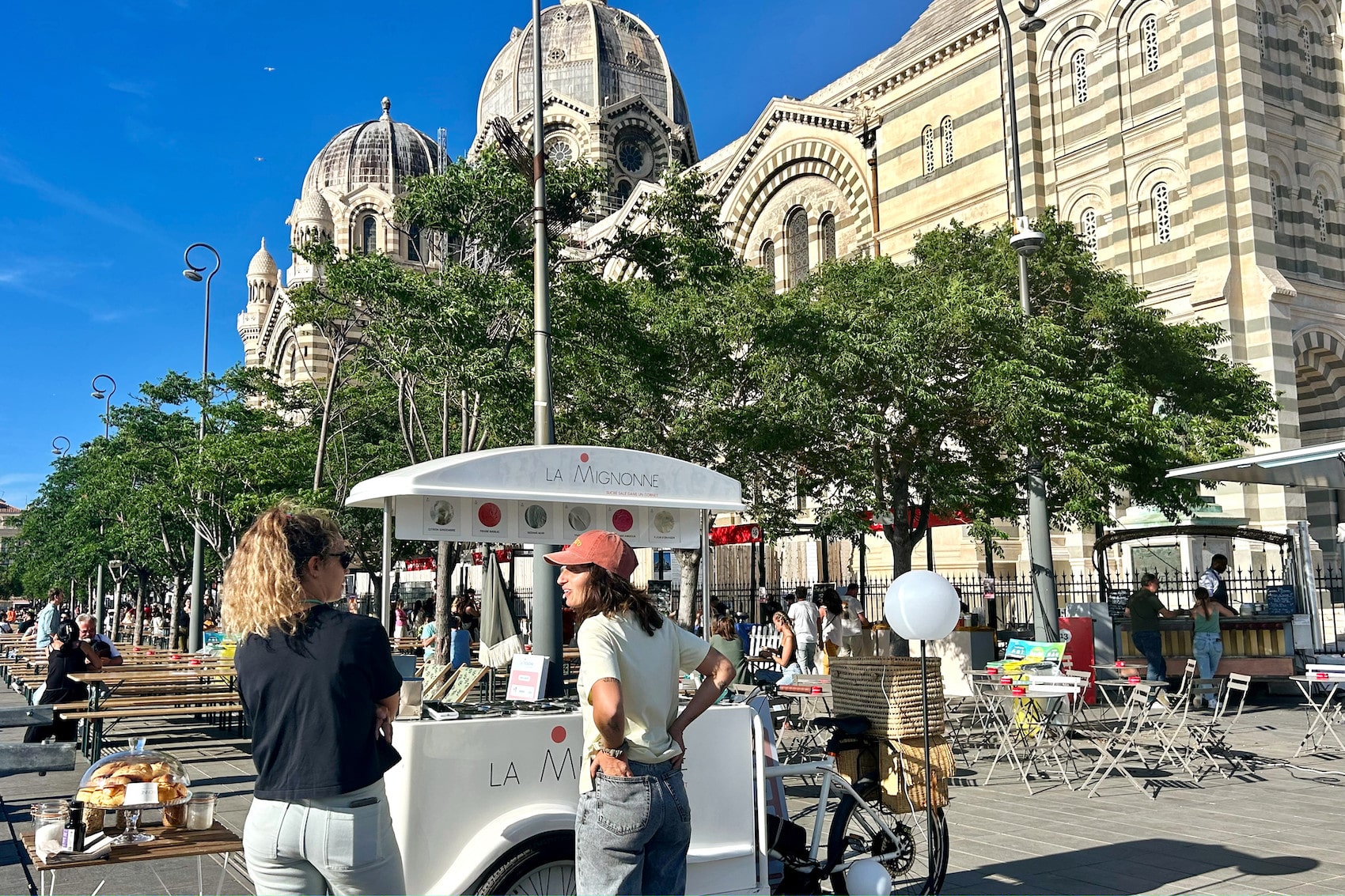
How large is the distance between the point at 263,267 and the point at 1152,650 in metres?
68.8

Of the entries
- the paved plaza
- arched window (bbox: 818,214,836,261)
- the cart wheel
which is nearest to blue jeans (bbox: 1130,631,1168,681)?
the paved plaza

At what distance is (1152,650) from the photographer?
1463cm

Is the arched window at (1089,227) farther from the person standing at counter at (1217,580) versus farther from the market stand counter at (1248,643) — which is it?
the market stand counter at (1248,643)

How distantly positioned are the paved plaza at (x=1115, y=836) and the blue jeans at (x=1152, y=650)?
3962 mm

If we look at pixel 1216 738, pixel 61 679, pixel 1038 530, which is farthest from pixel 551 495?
pixel 1038 530

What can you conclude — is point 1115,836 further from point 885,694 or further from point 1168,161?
point 1168,161

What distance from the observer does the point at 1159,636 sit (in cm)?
1476

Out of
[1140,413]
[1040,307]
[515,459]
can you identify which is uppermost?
[1040,307]

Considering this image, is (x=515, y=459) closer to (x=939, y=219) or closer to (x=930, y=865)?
(x=930, y=865)

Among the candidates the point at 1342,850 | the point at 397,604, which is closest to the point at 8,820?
the point at 1342,850

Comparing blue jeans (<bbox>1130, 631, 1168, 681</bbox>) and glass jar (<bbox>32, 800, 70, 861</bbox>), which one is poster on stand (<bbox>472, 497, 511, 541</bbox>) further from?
blue jeans (<bbox>1130, 631, 1168, 681</bbox>)

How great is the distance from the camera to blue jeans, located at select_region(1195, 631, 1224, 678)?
14.4m

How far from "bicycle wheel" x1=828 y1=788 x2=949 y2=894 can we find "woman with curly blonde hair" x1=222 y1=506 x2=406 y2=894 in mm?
2497

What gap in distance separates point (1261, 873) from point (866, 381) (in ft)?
38.4
